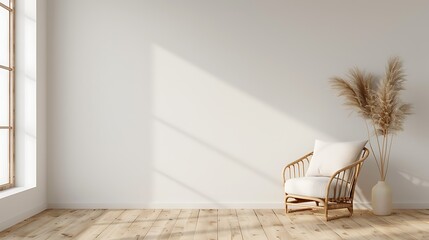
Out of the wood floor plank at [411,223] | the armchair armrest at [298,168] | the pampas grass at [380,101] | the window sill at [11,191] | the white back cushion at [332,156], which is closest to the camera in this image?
the wood floor plank at [411,223]

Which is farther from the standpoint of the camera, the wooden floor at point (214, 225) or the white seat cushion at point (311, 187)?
the white seat cushion at point (311, 187)

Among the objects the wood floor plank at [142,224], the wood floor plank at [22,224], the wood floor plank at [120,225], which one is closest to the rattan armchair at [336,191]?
the wood floor plank at [142,224]

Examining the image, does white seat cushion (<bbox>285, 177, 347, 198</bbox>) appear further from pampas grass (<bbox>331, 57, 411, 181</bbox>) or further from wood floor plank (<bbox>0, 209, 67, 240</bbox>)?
wood floor plank (<bbox>0, 209, 67, 240</bbox>)

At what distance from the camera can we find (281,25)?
242 inches

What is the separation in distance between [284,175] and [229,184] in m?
0.70

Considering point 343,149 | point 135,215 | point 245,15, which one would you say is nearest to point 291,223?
point 343,149

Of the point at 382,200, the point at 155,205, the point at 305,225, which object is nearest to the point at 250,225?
the point at 305,225

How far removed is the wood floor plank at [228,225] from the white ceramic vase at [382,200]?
5.24 ft

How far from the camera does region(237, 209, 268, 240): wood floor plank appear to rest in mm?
4617

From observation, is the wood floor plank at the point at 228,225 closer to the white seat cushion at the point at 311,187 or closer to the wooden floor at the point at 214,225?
the wooden floor at the point at 214,225

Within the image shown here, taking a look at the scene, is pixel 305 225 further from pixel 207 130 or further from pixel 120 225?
pixel 120 225

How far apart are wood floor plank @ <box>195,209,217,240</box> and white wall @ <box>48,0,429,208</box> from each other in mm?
411

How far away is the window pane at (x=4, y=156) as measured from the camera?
546 cm

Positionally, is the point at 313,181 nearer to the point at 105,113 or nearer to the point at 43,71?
the point at 105,113
